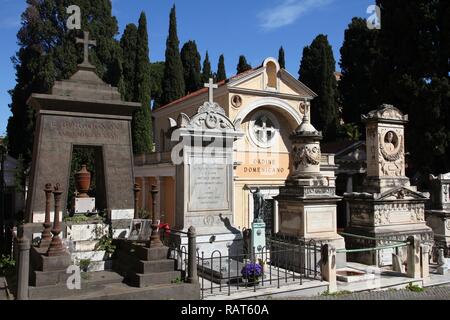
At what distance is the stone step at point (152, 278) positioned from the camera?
701cm

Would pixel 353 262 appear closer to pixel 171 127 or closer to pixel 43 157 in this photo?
pixel 171 127

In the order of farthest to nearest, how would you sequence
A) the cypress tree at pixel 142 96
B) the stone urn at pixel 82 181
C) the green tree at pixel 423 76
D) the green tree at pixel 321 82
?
the green tree at pixel 321 82 → the cypress tree at pixel 142 96 → the green tree at pixel 423 76 → the stone urn at pixel 82 181

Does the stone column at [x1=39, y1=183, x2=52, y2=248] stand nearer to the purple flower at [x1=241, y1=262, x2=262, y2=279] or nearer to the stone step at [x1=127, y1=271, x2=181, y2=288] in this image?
the stone step at [x1=127, y1=271, x2=181, y2=288]

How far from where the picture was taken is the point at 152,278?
23.2ft

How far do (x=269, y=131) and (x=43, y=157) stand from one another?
14293 mm

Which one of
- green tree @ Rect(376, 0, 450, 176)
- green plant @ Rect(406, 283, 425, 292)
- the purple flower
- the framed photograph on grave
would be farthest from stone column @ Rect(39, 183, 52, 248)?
green tree @ Rect(376, 0, 450, 176)

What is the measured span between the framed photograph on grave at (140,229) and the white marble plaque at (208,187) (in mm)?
1514

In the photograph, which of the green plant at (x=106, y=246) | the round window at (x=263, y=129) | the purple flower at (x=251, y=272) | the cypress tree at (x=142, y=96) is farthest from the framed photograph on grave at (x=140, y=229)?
the cypress tree at (x=142, y=96)

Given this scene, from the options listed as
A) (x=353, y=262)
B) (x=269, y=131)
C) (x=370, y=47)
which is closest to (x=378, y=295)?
(x=353, y=262)

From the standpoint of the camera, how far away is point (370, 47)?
1025 inches

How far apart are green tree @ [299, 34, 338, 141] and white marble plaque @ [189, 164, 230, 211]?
20.7m

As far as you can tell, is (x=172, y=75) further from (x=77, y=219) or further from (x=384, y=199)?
(x=77, y=219)

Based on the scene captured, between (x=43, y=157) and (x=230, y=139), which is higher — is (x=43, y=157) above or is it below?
below

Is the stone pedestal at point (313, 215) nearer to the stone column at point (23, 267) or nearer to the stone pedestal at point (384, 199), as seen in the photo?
the stone pedestal at point (384, 199)
